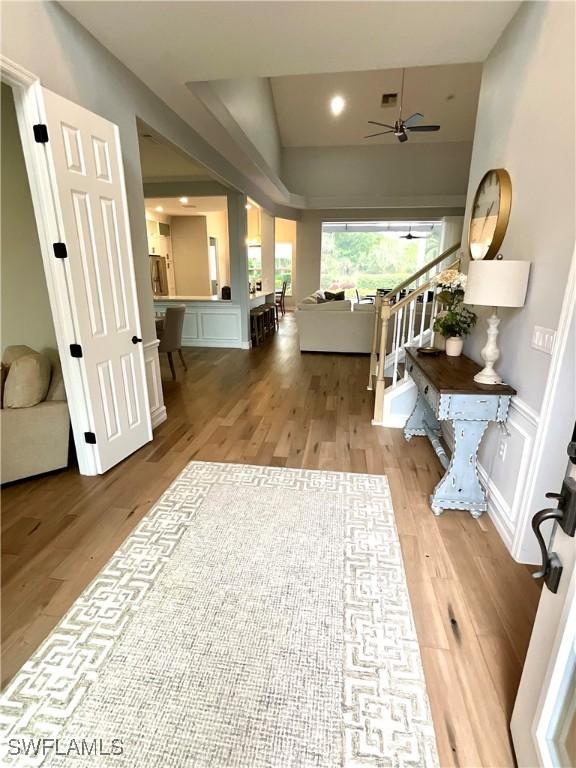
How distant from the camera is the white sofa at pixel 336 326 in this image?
6.45m

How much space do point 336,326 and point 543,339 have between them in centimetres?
483

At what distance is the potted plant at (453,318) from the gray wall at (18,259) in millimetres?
3106

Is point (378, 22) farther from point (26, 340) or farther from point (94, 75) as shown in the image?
point (26, 340)

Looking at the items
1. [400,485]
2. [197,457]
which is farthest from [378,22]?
[197,457]

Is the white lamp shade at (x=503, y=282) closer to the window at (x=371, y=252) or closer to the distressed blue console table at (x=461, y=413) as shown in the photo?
the distressed blue console table at (x=461, y=413)

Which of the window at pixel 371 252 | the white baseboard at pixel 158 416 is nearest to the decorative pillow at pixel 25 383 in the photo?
the white baseboard at pixel 158 416

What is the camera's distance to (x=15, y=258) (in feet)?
9.85

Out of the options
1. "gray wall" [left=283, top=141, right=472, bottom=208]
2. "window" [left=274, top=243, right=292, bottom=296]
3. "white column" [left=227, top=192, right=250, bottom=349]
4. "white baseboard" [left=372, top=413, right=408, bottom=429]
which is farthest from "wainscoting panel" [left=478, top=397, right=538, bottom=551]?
"window" [left=274, top=243, right=292, bottom=296]

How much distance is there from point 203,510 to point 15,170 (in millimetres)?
2966

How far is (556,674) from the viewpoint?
96 cm

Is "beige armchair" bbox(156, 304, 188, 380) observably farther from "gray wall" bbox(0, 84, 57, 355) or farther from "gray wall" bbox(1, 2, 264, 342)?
"gray wall" bbox(0, 84, 57, 355)

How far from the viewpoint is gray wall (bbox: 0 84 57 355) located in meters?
2.87

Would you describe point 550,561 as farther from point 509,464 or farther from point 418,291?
point 418,291

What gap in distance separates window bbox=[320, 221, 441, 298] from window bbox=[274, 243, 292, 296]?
8.37ft
